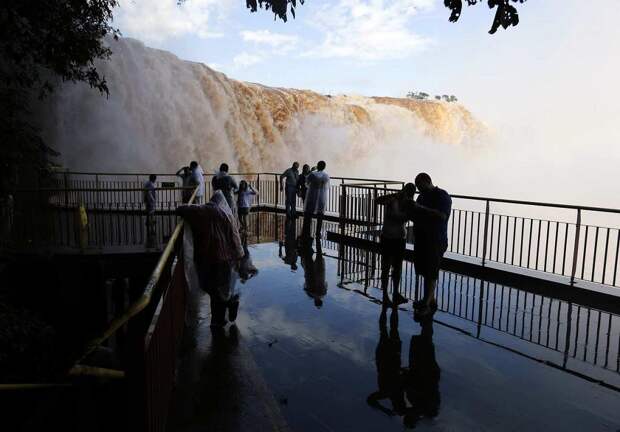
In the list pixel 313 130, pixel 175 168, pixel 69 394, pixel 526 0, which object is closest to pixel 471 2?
pixel 526 0

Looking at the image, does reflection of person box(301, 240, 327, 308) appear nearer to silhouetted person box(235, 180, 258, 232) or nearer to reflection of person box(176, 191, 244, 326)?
reflection of person box(176, 191, 244, 326)

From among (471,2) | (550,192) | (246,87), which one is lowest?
(550,192)

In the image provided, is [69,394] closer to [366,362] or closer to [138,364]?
[138,364]

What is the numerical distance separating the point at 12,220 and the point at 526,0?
10465 mm

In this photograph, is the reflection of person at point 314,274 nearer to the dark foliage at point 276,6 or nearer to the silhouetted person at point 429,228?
the silhouetted person at point 429,228

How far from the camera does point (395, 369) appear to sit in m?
4.80

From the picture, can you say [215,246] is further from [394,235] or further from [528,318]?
[528,318]

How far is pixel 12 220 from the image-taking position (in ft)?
33.9

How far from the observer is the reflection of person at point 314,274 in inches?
295

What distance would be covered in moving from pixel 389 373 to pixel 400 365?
234 millimetres

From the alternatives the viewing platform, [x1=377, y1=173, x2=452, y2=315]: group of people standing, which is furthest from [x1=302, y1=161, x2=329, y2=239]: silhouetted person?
[x1=377, y1=173, x2=452, y2=315]: group of people standing

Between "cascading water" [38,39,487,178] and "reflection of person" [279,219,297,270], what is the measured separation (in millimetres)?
18252

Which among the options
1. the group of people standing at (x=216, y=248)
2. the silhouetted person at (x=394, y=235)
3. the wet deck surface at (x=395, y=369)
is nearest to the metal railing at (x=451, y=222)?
the wet deck surface at (x=395, y=369)

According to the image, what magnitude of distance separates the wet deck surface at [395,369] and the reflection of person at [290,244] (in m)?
2.61
